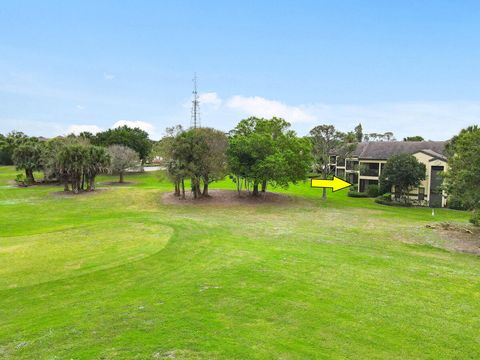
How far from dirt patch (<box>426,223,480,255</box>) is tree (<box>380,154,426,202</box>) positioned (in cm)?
1668

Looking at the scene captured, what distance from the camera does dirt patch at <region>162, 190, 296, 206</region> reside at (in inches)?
1406

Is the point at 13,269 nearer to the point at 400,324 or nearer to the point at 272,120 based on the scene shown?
the point at 400,324

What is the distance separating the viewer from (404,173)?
138 feet

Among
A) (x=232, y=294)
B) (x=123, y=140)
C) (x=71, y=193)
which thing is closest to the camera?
(x=232, y=294)

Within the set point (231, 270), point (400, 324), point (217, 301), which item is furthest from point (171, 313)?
point (400, 324)

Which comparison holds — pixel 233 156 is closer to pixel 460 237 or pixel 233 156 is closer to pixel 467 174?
pixel 467 174

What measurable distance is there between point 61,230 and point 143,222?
516 centimetres

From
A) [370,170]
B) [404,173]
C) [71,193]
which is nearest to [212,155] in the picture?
[71,193]

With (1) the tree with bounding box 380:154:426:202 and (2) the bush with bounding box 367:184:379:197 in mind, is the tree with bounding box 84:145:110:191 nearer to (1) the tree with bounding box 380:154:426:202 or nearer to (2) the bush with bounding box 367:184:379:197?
(1) the tree with bounding box 380:154:426:202

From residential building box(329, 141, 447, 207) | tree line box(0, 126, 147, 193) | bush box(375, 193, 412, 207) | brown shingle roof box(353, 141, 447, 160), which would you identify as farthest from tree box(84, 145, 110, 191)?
brown shingle roof box(353, 141, 447, 160)

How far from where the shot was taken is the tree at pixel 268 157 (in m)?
35.1

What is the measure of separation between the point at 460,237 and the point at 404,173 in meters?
21.2

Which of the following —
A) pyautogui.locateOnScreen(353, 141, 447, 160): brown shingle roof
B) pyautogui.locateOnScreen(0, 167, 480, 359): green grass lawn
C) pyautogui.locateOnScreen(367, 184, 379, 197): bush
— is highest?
pyautogui.locateOnScreen(353, 141, 447, 160): brown shingle roof

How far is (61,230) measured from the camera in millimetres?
21922
